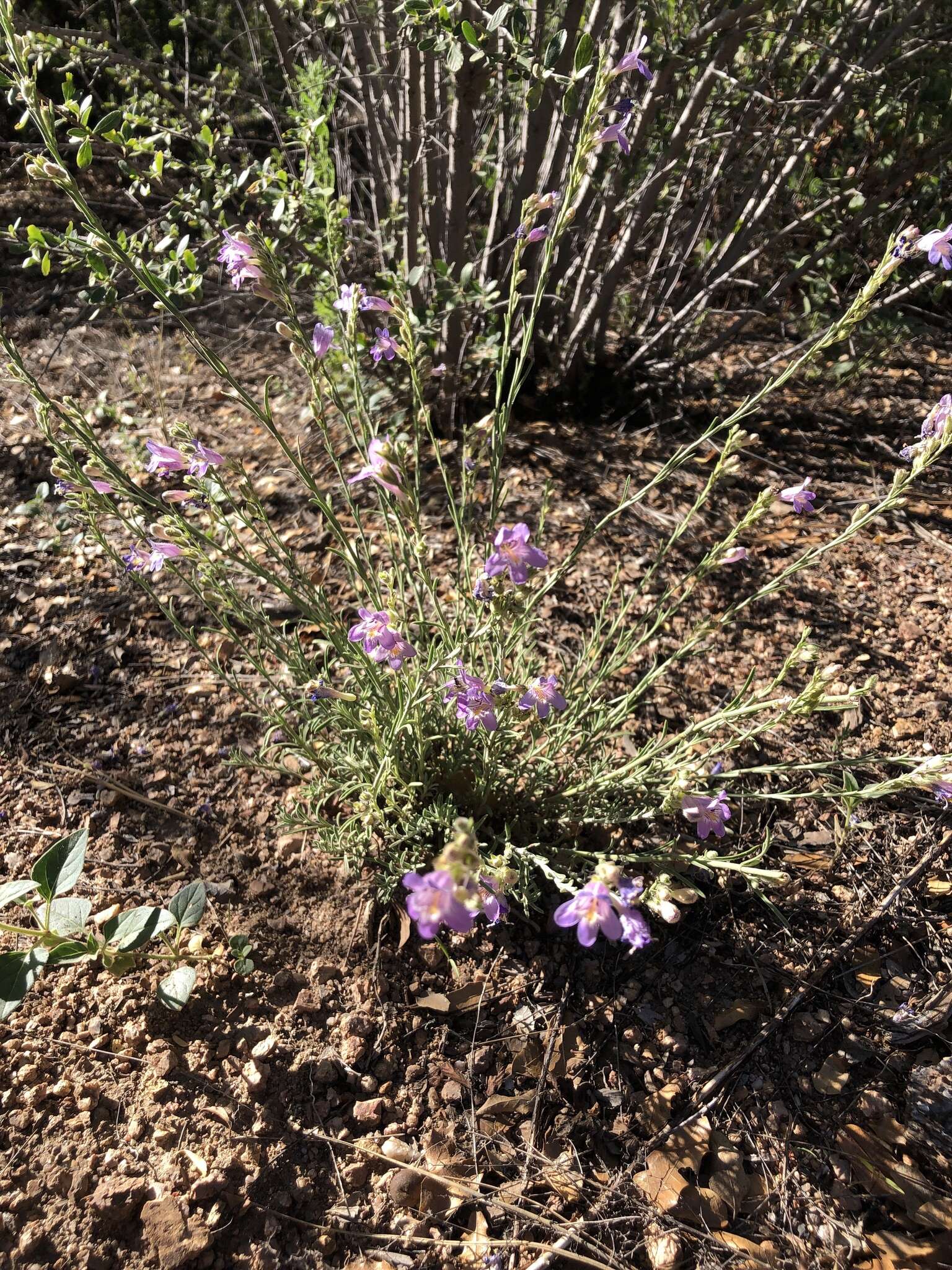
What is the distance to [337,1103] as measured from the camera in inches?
75.4

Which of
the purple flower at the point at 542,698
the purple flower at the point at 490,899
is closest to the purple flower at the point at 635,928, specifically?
the purple flower at the point at 490,899

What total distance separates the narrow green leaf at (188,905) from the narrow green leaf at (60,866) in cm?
23

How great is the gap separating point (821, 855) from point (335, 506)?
240cm

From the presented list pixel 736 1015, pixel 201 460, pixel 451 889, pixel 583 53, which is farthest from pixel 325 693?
pixel 583 53

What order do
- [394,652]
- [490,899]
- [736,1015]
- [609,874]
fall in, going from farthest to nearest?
[736,1015]
[394,652]
[490,899]
[609,874]

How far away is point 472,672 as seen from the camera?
206 cm

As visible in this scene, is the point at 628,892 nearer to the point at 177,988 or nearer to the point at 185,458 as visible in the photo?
the point at 177,988

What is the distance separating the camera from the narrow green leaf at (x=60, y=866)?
1.70 metres

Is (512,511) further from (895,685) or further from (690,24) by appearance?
(690,24)

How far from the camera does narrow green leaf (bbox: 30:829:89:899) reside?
5.56 ft

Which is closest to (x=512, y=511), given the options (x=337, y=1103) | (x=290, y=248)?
(x=290, y=248)

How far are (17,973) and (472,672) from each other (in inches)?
46.2

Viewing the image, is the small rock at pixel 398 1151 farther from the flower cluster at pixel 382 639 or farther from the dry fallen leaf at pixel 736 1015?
the flower cluster at pixel 382 639

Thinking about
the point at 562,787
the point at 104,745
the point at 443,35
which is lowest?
the point at 104,745
